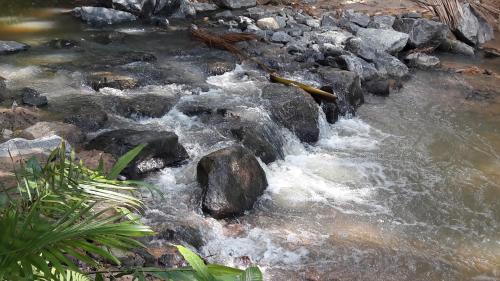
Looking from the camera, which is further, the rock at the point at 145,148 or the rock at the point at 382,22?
the rock at the point at 382,22

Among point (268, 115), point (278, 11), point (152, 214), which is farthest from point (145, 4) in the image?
point (152, 214)

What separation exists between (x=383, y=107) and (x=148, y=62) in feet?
12.3

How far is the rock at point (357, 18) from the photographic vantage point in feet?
36.7

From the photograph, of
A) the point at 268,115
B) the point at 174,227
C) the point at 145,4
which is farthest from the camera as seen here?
the point at 145,4

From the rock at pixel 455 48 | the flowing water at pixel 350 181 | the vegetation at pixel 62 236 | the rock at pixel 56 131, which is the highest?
the vegetation at pixel 62 236

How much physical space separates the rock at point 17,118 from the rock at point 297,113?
2.88m

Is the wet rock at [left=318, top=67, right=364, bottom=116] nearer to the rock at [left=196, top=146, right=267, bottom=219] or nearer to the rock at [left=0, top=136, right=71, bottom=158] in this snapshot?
the rock at [left=196, top=146, right=267, bottom=219]

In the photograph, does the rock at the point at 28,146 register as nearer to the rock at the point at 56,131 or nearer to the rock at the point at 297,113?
the rock at the point at 56,131

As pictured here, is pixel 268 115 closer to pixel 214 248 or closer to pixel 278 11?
pixel 214 248

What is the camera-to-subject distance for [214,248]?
422 cm

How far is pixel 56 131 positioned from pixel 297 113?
3.01 meters

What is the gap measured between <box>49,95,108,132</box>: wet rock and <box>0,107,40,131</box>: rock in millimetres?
290

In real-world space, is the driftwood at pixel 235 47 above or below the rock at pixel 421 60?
above

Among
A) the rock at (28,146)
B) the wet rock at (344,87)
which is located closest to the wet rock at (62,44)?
the rock at (28,146)
